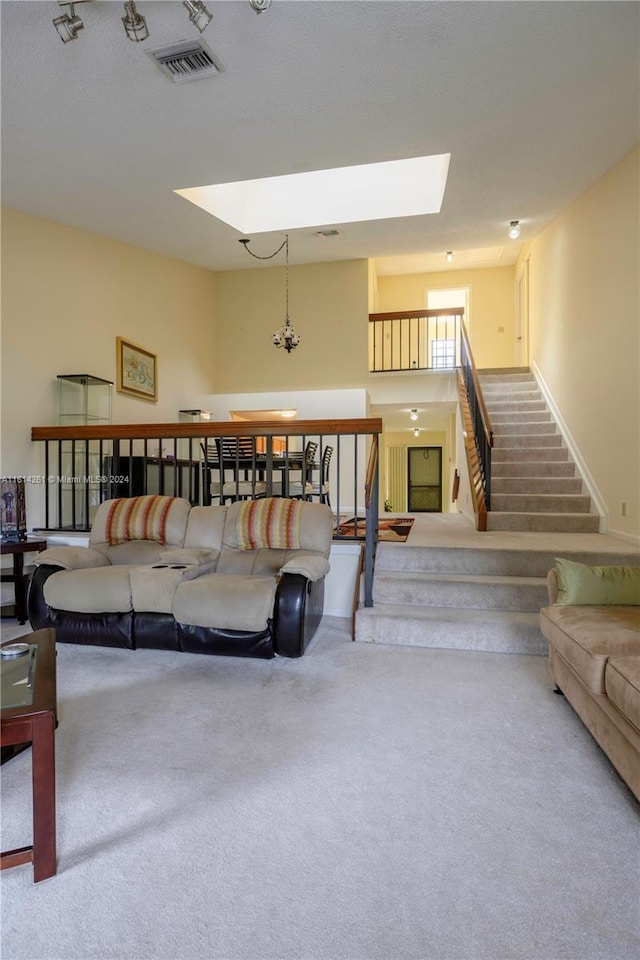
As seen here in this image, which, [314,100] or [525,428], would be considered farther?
[525,428]

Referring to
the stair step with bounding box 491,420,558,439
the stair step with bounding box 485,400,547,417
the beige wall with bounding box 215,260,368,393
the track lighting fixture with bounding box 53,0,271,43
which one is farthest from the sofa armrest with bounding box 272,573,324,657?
the beige wall with bounding box 215,260,368,393

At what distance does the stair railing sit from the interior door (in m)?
6.93

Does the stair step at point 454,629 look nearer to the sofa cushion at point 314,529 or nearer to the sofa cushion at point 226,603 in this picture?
the sofa cushion at point 314,529

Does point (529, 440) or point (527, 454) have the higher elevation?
point (529, 440)

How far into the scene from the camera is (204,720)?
228 centimetres

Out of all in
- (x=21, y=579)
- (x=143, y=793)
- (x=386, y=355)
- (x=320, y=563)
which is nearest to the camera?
(x=143, y=793)

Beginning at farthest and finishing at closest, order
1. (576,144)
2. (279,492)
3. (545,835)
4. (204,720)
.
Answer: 1. (279,492)
2. (576,144)
3. (204,720)
4. (545,835)

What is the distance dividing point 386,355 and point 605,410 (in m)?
4.79

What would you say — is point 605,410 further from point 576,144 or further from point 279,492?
point 279,492

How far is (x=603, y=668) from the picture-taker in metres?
1.87

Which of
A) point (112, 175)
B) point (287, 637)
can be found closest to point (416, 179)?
point (112, 175)

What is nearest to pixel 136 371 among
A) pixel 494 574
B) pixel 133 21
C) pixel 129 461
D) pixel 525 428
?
pixel 129 461

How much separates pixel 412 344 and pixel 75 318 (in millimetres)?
5722

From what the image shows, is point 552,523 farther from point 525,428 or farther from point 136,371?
point 136,371
